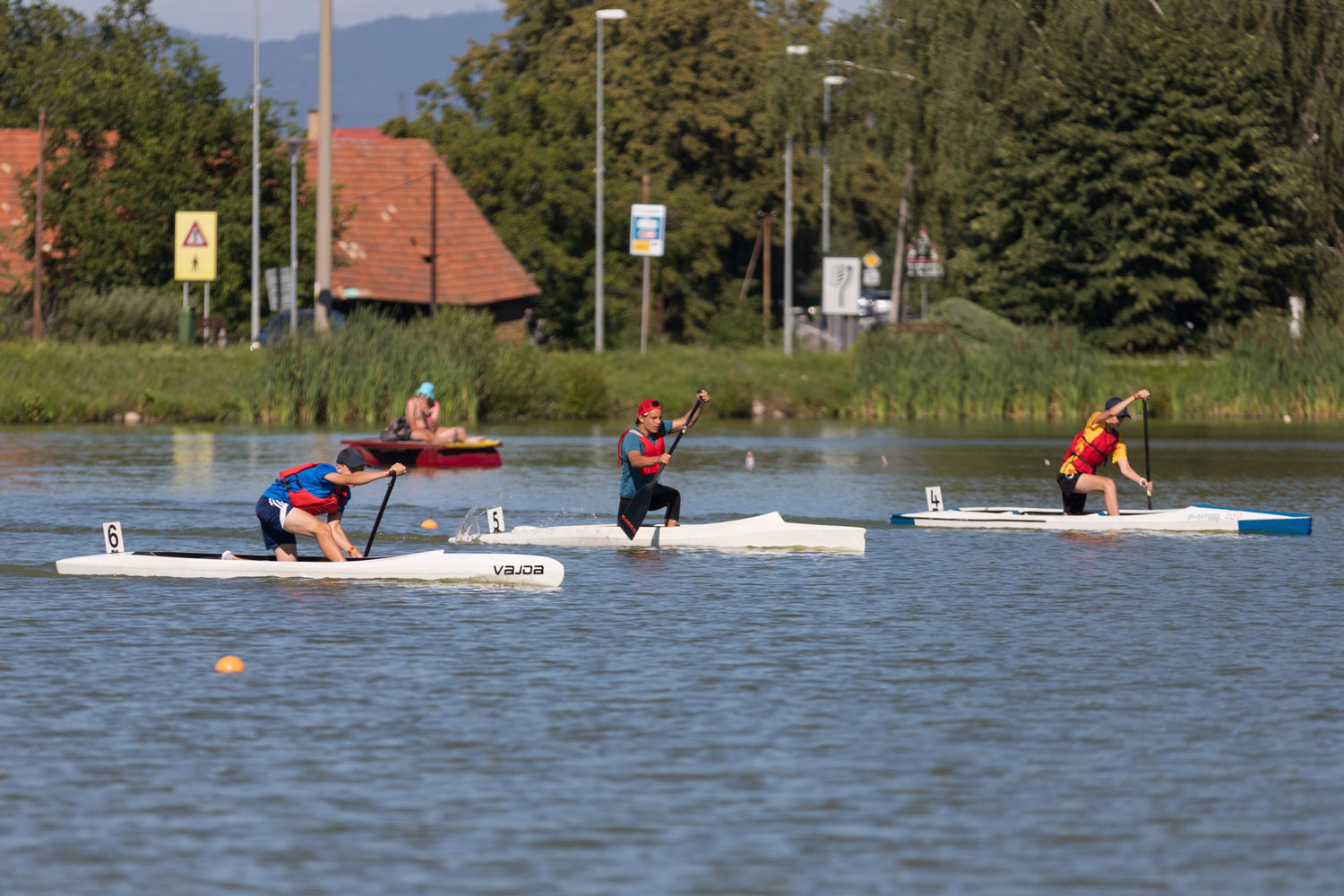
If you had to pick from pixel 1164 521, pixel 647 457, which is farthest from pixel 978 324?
pixel 647 457

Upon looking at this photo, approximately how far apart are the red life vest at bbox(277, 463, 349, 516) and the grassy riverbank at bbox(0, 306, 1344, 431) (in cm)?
2543

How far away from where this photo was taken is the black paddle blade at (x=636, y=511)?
64.4 ft

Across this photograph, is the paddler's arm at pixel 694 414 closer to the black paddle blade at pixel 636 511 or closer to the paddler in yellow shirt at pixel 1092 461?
the black paddle blade at pixel 636 511

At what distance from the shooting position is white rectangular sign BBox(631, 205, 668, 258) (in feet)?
193

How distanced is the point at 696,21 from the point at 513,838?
68.0m

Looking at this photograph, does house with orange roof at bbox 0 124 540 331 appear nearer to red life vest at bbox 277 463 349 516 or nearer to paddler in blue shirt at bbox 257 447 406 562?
paddler in blue shirt at bbox 257 447 406 562

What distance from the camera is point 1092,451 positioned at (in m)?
→ 21.9

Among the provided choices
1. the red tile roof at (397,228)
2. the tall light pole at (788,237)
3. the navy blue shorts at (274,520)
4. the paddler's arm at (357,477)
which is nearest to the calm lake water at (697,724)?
the navy blue shorts at (274,520)

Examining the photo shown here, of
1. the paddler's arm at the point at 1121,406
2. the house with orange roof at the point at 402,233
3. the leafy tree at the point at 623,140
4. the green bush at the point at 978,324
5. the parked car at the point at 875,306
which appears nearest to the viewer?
the paddler's arm at the point at 1121,406

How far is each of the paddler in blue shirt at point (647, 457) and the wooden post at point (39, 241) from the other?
→ 3188 centimetres

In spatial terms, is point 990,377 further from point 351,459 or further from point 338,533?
point 351,459

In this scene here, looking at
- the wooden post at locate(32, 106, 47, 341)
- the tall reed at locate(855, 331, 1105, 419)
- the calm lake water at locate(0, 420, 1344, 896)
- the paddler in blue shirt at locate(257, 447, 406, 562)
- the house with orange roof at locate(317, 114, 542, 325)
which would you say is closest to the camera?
the calm lake water at locate(0, 420, 1344, 896)

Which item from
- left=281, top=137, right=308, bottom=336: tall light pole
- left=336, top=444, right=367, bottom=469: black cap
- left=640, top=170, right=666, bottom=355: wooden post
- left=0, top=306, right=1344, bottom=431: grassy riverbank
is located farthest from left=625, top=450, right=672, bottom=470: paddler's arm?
left=640, top=170, right=666, bottom=355: wooden post

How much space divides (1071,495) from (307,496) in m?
8.87
